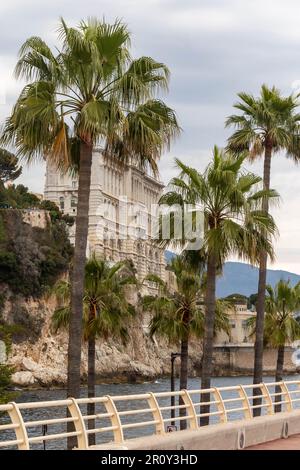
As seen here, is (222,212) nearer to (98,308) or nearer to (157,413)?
(98,308)

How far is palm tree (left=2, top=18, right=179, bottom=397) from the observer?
81.4ft

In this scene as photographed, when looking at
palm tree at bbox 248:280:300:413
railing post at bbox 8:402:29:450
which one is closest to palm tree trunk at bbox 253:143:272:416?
palm tree at bbox 248:280:300:413

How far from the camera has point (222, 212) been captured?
3369 centimetres

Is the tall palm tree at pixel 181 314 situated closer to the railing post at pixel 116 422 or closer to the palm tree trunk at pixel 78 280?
the palm tree trunk at pixel 78 280

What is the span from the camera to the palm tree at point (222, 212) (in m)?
32.7

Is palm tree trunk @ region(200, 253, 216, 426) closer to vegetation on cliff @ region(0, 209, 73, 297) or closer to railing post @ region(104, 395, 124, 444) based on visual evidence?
railing post @ region(104, 395, 124, 444)

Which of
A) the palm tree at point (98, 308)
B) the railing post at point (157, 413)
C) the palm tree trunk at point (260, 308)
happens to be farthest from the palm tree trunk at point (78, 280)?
the palm tree at point (98, 308)

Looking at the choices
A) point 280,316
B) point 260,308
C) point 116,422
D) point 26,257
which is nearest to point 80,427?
point 116,422

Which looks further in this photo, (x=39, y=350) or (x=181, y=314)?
(x=39, y=350)

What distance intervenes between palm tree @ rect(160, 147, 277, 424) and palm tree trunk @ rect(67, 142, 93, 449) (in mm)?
7752

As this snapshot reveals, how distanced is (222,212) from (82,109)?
10.4 metres
